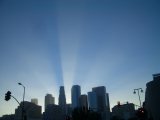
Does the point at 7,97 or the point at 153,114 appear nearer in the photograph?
the point at 7,97

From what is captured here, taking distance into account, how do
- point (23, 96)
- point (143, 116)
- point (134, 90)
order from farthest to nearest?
point (134, 90) < point (23, 96) < point (143, 116)

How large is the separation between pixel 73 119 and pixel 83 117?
3107 millimetres

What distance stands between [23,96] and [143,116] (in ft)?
69.9

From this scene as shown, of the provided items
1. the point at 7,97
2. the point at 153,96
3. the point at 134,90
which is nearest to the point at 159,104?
the point at 153,96

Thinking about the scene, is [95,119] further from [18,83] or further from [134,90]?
[18,83]

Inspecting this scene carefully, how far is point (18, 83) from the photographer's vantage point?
119 feet

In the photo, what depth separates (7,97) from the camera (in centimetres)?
2761

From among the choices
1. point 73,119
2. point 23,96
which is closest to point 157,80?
point 73,119

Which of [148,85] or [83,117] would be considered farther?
[148,85]

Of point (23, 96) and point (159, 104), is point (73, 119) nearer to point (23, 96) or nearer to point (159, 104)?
point (23, 96)

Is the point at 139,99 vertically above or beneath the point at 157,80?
beneath

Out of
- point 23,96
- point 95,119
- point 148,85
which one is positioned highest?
point 148,85

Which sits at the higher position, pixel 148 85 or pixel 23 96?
pixel 148 85

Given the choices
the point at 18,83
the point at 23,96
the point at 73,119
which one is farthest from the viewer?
the point at 73,119
